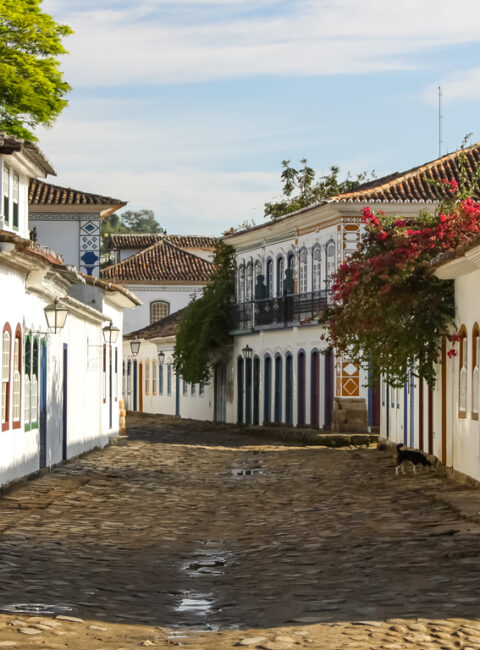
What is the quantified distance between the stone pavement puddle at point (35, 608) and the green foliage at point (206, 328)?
38.5 metres

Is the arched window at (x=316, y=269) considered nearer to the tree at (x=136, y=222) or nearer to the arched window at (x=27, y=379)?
the arched window at (x=27, y=379)

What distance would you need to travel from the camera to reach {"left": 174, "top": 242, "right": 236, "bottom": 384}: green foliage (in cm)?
4841

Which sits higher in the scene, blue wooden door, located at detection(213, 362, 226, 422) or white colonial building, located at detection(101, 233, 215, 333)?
white colonial building, located at detection(101, 233, 215, 333)

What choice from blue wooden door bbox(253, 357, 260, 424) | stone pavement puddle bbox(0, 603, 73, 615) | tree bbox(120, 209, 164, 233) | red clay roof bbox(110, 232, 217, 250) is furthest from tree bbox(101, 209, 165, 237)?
stone pavement puddle bbox(0, 603, 73, 615)

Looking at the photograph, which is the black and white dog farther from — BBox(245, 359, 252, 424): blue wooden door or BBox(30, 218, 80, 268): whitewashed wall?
BBox(245, 359, 252, 424): blue wooden door

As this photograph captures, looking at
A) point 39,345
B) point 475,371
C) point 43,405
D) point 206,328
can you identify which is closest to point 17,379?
point 39,345

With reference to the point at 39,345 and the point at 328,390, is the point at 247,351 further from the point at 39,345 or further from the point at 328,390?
the point at 39,345

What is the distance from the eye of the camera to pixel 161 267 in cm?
7275

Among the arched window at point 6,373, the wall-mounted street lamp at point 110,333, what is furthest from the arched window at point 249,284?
the arched window at point 6,373

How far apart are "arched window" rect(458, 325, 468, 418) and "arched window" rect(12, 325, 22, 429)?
6283mm

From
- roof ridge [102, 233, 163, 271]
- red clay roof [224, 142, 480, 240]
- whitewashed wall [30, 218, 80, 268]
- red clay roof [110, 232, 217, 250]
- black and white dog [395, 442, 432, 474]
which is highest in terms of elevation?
red clay roof [110, 232, 217, 250]

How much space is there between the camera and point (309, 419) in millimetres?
40344

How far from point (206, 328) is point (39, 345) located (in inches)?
1073

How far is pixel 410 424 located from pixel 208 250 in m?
56.7
